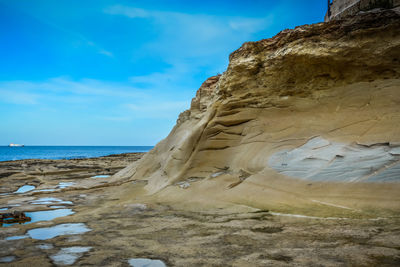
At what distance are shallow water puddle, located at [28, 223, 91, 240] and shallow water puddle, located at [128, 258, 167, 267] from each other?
1.45 meters

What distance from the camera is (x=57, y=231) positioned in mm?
3684

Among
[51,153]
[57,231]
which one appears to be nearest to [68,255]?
[57,231]

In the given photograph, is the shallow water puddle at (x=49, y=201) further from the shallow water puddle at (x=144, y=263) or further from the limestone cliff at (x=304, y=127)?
the shallow water puddle at (x=144, y=263)

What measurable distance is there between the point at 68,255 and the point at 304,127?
15.0 feet

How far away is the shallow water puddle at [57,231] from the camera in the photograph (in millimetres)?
3508

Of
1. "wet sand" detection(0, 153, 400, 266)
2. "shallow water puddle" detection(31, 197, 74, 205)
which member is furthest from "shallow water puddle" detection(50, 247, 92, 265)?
"shallow water puddle" detection(31, 197, 74, 205)

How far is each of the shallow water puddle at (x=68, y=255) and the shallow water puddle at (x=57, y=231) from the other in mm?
731

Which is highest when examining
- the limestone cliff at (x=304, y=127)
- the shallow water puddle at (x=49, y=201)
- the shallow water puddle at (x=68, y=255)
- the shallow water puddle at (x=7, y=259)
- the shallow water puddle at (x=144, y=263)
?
the limestone cliff at (x=304, y=127)

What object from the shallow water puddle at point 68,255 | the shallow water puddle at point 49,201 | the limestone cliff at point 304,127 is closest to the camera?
the shallow water puddle at point 68,255

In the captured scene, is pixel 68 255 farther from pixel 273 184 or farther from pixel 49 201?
pixel 49 201

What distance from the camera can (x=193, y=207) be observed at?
5.00 metres

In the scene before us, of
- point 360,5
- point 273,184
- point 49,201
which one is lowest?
point 49,201

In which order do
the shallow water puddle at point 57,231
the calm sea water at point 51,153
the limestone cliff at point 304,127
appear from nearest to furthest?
the shallow water puddle at point 57,231 < the limestone cliff at point 304,127 < the calm sea water at point 51,153

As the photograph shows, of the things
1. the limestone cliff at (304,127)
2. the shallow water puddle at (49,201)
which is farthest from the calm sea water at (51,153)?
the limestone cliff at (304,127)
